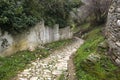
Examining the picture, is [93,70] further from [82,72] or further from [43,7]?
[43,7]

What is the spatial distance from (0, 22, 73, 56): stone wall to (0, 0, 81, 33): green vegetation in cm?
36

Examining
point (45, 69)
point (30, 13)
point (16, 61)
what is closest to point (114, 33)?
point (45, 69)

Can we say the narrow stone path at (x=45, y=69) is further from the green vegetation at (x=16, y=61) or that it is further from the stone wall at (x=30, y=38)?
the stone wall at (x=30, y=38)

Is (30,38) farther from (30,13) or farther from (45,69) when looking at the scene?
(45,69)

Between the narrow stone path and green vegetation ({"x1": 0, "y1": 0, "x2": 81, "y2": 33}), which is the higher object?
green vegetation ({"x1": 0, "y1": 0, "x2": 81, "y2": 33})

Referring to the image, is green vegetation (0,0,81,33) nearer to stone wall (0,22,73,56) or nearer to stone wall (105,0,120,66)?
stone wall (0,22,73,56)

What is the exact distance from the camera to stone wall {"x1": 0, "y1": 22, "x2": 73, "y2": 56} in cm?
1015

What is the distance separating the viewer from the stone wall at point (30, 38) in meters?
10.1

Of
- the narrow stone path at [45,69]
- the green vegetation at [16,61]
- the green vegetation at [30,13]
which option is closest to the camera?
the narrow stone path at [45,69]

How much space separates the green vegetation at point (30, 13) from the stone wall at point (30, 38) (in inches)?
14.0

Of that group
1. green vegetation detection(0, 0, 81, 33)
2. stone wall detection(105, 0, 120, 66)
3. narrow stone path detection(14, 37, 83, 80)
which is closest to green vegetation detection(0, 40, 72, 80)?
narrow stone path detection(14, 37, 83, 80)

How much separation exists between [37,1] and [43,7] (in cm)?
96

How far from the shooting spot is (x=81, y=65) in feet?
26.9

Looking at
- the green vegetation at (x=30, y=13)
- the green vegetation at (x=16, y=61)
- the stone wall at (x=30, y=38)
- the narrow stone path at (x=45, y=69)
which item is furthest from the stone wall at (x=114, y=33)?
the stone wall at (x=30, y=38)
